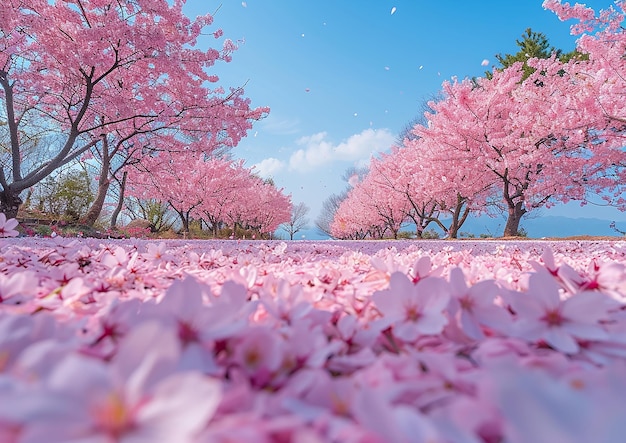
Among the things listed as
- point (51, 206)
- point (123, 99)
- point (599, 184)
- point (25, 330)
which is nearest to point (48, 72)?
point (123, 99)

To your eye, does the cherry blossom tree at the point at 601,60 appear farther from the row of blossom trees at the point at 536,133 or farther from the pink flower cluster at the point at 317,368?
the pink flower cluster at the point at 317,368

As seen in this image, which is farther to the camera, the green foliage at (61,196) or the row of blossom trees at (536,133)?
the green foliage at (61,196)

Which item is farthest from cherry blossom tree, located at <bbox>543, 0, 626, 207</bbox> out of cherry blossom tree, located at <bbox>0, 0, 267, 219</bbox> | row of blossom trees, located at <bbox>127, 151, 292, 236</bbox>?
row of blossom trees, located at <bbox>127, 151, 292, 236</bbox>

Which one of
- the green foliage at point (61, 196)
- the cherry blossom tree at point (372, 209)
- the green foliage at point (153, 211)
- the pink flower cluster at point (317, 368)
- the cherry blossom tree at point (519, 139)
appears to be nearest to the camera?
the pink flower cluster at point (317, 368)

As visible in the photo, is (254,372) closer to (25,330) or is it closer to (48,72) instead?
(25,330)

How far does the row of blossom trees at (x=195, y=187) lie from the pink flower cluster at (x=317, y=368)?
1478 cm

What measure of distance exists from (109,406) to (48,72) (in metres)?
15.2

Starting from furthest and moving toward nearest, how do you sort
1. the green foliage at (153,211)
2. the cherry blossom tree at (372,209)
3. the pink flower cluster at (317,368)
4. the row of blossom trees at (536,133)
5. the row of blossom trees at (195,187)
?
the cherry blossom tree at (372,209)
the green foliage at (153,211)
the row of blossom trees at (195,187)
the row of blossom trees at (536,133)
the pink flower cluster at (317,368)

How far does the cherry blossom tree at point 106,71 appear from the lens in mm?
8453

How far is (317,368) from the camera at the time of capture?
518 mm

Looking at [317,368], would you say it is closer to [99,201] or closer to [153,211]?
[99,201]

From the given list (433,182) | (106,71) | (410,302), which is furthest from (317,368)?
(433,182)

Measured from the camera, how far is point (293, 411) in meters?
0.39

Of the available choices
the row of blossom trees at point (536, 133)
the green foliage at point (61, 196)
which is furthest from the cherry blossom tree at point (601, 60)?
the green foliage at point (61, 196)
